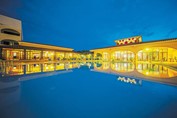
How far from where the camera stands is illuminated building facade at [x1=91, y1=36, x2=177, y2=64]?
53.7 feet

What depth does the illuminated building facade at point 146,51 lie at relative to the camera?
16.4m

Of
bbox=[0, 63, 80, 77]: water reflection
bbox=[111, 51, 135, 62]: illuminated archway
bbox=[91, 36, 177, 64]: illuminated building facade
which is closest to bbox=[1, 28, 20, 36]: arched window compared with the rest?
bbox=[0, 63, 80, 77]: water reflection

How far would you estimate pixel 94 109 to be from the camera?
300cm

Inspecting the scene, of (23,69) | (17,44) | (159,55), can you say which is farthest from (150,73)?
(17,44)

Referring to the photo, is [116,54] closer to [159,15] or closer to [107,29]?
[159,15]

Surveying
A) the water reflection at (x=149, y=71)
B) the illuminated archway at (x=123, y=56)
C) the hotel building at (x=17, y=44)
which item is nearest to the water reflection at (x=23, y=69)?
the water reflection at (x=149, y=71)

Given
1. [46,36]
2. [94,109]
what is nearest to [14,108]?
[94,109]

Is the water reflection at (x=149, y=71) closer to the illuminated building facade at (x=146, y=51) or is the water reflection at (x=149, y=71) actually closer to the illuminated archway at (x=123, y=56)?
the illuminated building facade at (x=146, y=51)

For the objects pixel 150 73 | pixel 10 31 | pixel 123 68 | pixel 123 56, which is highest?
pixel 10 31

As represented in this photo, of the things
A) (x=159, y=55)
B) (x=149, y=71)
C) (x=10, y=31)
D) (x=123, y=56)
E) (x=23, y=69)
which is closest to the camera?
(x=149, y=71)

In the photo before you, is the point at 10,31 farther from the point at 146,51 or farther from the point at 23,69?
the point at 146,51

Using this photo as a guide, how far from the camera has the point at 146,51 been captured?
898 inches

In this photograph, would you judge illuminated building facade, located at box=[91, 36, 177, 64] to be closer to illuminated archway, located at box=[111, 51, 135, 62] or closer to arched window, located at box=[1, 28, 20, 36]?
illuminated archway, located at box=[111, 51, 135, 62]

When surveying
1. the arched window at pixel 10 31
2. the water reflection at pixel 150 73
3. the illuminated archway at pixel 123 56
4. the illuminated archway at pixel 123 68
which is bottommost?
the water reflection at pixel 150 73
